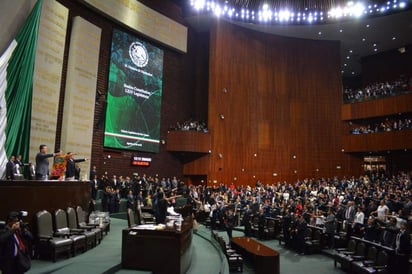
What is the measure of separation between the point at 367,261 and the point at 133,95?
14.0m

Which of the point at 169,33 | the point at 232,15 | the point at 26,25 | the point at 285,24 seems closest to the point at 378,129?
the point at 285,24

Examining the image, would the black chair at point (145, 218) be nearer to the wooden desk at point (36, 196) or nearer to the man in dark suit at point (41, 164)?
the wooden desk at point (36, 196)

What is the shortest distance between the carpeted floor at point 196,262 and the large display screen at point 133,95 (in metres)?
7.56

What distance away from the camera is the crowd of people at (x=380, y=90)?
75.0 ft

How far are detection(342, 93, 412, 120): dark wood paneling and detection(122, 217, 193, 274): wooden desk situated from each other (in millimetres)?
21897

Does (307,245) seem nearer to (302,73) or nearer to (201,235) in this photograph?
(201,235)

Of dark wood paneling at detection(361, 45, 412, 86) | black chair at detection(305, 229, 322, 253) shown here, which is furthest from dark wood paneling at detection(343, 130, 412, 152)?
black chair at detection(305, 229, 322, 253)

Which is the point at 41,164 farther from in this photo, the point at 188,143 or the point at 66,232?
the point at 188,143

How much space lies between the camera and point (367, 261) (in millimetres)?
7672

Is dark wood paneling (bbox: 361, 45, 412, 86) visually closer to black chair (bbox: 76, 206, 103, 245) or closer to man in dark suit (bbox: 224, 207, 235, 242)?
man in dark suit (bbox: 224, 207, 235, 242)

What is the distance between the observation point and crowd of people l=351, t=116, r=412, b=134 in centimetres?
2230

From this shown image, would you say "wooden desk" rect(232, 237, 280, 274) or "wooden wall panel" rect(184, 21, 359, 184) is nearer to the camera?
"wooden desk" rect(232, 237, 280, 274)

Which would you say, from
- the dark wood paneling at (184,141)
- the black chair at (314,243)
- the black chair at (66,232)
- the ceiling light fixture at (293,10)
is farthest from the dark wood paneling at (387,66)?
the black chair at (66,232)

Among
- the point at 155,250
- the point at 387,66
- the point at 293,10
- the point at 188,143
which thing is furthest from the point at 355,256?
the point at 387,66
